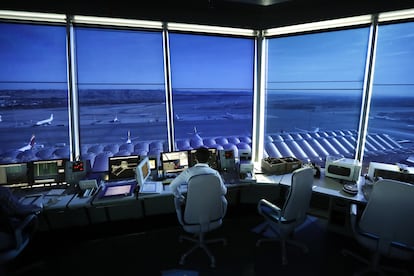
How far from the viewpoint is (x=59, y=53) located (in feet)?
9.59

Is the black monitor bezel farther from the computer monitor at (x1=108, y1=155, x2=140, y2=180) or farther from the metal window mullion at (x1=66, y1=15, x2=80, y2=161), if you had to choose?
the metal window mullion at (x1=66, y1=15, x2=80, y2=161)

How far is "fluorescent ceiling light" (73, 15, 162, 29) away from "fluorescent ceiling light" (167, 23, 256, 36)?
243mm

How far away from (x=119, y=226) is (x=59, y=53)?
255cm

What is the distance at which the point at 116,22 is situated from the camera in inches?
115

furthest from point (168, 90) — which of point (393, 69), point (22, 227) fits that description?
point (393, 69)

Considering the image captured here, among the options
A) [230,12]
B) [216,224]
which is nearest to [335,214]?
[216,224]

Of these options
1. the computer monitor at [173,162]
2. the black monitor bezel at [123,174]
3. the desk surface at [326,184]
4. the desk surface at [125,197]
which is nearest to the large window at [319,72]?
the desk surface at [326,184]

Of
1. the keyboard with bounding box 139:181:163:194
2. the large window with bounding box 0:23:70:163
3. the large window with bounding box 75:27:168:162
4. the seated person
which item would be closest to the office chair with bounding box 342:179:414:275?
the seated person

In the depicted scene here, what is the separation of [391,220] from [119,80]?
12.6 ft

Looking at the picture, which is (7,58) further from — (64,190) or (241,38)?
(241,38)

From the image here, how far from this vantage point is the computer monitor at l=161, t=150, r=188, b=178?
112 inches

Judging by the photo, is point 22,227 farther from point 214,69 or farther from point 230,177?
point 214,69

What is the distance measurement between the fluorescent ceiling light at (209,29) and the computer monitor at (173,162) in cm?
191

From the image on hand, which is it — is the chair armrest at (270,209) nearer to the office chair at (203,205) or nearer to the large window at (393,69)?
the office chair at (203,205)
